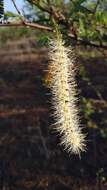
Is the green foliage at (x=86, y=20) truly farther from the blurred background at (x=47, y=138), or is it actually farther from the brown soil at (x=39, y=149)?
the brown soil at (x=39, y=149)

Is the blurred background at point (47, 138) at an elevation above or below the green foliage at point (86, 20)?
below

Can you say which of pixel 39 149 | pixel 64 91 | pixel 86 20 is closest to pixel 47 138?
pixel 39 149

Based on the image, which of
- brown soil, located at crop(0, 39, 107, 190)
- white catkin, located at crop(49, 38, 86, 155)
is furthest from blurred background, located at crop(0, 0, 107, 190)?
white catkin, located at crop(49, 38, 86, 155)

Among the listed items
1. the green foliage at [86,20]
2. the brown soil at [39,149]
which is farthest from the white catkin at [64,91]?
the brown soil at [39,149]

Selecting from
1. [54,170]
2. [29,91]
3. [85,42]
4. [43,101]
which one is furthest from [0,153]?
[85,42]

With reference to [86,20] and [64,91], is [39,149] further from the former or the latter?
[64,91]

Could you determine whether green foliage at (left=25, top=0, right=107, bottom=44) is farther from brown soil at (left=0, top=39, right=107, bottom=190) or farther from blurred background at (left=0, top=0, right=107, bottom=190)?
brown soil at (left=0, top=39, right=107, bottom=190)

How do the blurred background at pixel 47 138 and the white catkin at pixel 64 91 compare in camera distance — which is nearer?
the white catkin at pixel 64 91

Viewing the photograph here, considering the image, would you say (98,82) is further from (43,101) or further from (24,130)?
(24,130)
